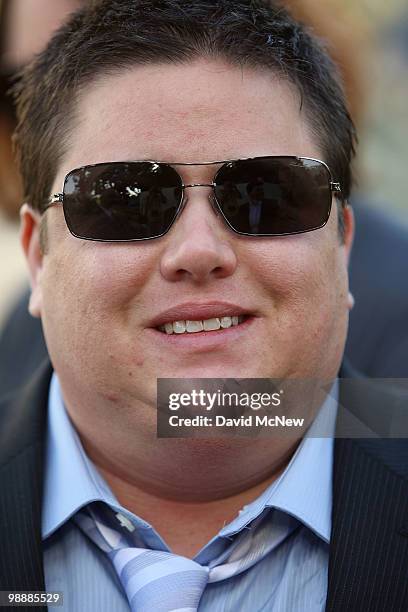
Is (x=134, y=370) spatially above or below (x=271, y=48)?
below

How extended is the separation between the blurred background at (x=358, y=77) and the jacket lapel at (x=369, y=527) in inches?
62.1

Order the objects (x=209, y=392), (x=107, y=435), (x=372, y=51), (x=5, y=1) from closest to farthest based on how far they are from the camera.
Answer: (x=209, y=392), (x=107, y=435), (x=5, y=1), (x=372, y=51)

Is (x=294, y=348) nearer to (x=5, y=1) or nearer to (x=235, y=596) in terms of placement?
(x=235, y=596)

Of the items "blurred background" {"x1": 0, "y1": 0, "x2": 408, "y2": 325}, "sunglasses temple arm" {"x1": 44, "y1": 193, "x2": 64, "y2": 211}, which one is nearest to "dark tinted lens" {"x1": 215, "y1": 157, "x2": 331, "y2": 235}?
"sunglasses temple arm" {"x1": 44, "y1": 193, "x2": 64, "y2": 211}

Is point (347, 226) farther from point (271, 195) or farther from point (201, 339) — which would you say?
point (201, 339)

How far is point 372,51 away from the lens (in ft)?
15.1

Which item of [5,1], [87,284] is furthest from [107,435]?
[5,1]

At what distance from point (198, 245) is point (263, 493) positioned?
0.67 m

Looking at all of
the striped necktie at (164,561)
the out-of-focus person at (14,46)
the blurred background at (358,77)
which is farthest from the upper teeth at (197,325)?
the out-of-focus person at (14,46)

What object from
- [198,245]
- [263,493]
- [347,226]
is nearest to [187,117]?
[198,245]

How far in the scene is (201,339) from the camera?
76.7 inches

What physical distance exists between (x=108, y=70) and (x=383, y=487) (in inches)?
49.1

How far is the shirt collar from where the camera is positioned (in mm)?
2018

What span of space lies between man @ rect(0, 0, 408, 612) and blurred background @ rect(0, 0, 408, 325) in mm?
1259
